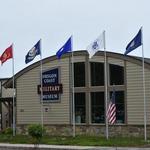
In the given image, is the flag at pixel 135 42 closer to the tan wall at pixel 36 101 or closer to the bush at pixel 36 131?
the bush at pixel 36 131

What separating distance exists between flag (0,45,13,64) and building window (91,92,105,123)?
24.0ft

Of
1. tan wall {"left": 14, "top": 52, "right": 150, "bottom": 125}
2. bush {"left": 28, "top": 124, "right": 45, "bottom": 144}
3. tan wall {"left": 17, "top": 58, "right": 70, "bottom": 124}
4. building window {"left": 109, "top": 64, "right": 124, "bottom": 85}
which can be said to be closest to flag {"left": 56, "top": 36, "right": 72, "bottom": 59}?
tan wall {"left": 14, "top": 52, "right": 150, "bottom": 125}

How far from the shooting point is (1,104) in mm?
55000

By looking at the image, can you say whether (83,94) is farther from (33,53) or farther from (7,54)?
(7,54)

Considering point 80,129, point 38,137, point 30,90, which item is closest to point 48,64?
point 30,90

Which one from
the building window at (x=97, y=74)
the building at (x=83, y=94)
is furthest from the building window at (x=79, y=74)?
the building window at (x=97, y=74)

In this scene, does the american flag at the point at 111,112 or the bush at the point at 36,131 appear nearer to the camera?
the bush at the point at 36,131

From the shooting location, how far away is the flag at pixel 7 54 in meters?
42.9

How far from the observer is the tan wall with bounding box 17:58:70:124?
42938 mm

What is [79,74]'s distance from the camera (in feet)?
139

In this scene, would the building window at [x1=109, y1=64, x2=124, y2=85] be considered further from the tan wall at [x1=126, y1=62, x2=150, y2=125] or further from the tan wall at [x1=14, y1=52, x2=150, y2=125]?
the tan wall at [x1=126, y1=62, x2=150, y2=125]

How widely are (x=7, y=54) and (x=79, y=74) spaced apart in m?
6.00

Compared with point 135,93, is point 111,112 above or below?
below

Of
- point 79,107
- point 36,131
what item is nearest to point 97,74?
point 79,107
